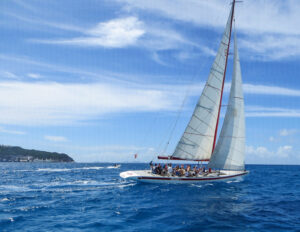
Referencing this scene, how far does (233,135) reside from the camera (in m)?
30.5

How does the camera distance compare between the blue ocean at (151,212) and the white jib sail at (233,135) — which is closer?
the blue ocean at (151,212)

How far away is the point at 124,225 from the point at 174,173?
15.3 meters

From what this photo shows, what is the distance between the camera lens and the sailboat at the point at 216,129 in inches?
1180

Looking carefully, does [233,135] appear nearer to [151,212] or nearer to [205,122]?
[205,122]

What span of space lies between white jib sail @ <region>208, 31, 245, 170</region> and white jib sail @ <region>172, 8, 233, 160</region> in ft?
3.88

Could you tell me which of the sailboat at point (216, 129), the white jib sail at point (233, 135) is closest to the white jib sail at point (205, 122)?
the sailboat at point (216, 129)

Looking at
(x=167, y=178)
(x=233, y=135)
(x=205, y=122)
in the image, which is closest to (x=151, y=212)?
(x=167, y=178)

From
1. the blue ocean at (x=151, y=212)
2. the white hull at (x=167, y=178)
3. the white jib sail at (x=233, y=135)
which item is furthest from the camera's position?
the white jib sail at (x=233, y=135)

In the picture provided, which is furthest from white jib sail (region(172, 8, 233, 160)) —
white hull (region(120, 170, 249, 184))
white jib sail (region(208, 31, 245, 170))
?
white hull (region(120, 170, 249, 184))

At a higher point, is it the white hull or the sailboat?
the sailboat

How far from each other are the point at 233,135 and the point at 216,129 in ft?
6.56

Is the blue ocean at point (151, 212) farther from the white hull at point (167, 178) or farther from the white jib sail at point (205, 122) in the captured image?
the white jib sail at point (205, 122)

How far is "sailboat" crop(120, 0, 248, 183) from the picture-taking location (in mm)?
29984

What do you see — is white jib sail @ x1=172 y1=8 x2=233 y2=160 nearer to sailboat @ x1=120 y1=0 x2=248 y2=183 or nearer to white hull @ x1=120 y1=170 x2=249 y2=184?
sailboat @ x1=120 y1=0 x2=248 y2=183
